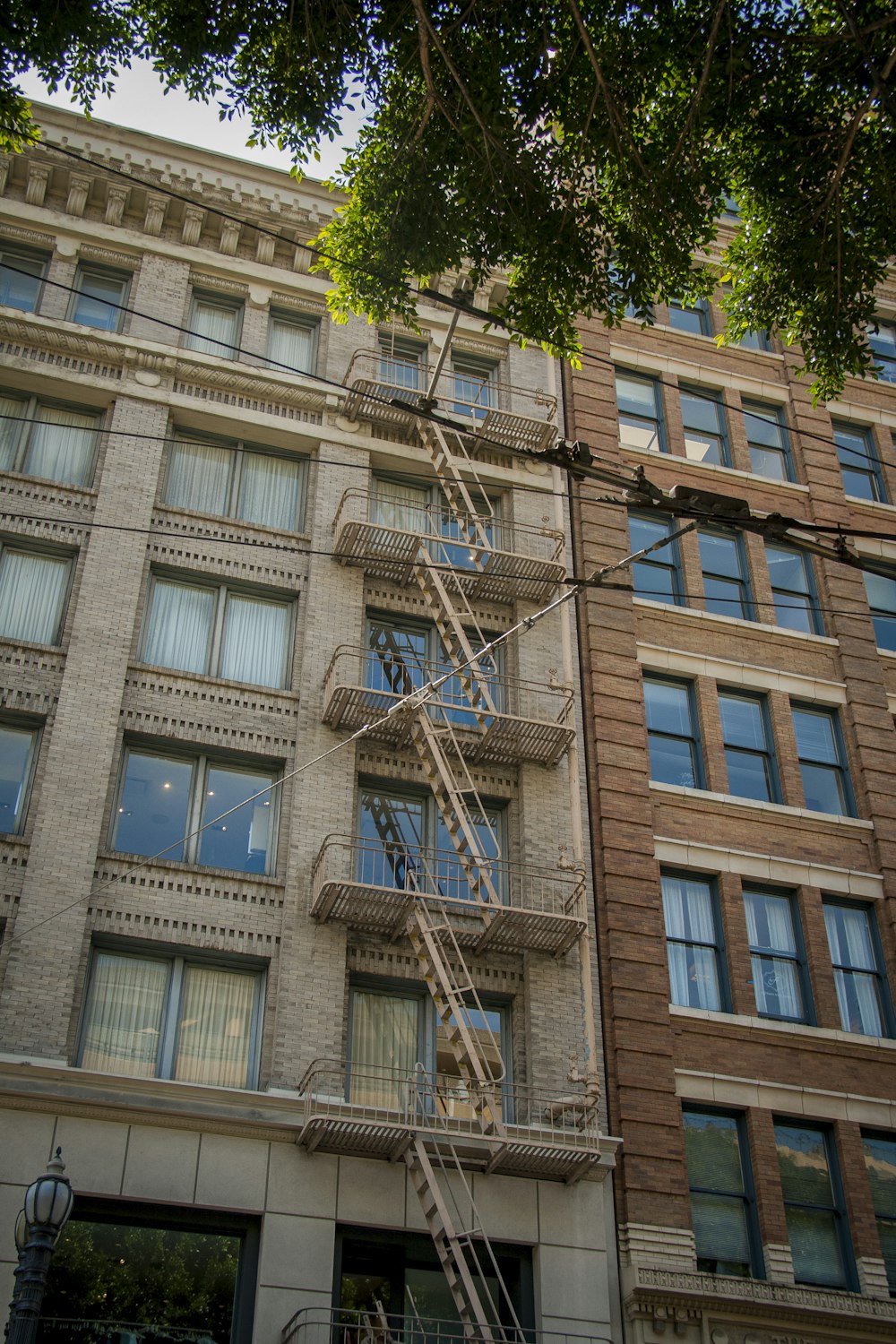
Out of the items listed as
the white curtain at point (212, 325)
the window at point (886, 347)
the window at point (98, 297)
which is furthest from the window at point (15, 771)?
the window at point (886, 347)

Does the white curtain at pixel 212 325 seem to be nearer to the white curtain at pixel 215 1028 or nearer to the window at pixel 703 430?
the window at pixel 703 430

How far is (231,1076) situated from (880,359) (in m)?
22.4

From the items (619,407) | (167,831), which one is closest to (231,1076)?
(167,831)

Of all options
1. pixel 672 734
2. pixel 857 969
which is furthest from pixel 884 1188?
pixel 672 734

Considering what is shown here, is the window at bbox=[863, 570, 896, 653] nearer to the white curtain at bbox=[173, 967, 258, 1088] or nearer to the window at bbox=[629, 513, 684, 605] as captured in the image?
the window at bbox=[629, 513, 684, 605]

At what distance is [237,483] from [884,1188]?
15.7 meters

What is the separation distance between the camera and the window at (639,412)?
29047 mm

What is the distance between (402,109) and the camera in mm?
17938

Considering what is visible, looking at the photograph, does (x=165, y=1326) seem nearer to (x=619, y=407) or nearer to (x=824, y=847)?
(x=824, y=847)

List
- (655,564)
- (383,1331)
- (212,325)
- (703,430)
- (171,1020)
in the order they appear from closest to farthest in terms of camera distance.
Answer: (383,1331) → (171,1020) → (655,564) → (212,325) → (703,430)

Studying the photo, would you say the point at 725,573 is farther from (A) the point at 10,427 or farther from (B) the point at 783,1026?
(A) the point at 10,427

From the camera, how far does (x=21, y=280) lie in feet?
88.0

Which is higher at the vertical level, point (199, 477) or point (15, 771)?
point (199, 477)

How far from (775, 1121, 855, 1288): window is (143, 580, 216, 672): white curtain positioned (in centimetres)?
1182
